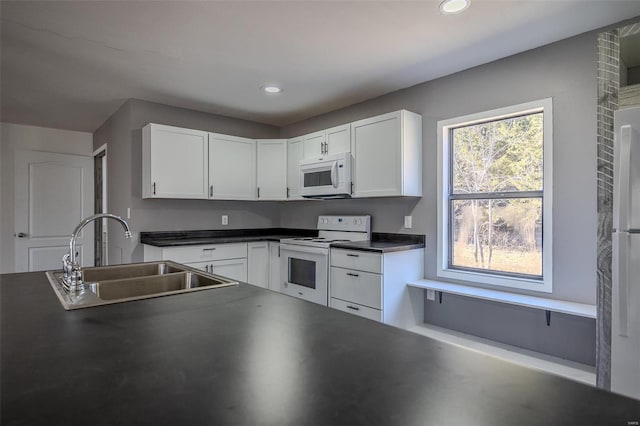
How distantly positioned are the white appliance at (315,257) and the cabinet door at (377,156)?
453mm

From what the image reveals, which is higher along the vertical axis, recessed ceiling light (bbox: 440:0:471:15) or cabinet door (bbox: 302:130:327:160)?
recessed ceiling light (bbox: 440:0:471:15)

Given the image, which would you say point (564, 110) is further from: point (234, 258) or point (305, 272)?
point (234, 258)

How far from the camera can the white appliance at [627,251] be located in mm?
1675

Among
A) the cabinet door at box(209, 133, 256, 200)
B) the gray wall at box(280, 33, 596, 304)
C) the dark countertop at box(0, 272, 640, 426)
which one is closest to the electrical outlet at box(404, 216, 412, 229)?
the gray wall at box(280, 33, 596, 304)

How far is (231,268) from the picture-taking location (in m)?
3.82

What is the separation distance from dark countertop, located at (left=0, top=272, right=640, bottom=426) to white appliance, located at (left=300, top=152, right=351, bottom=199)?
2.70m

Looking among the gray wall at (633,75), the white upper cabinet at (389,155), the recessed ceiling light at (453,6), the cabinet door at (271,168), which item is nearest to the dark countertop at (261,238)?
the white upper cabinet at (389,155)

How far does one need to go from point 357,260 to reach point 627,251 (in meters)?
1.83

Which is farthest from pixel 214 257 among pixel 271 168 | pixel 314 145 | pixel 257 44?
pixel 257 44

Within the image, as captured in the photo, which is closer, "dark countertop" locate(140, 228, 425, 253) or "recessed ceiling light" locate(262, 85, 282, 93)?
"dark countertop" locate(140, 228, 425, 253)

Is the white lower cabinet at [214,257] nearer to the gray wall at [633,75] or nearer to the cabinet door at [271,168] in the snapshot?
the cabinet door at [271,168]

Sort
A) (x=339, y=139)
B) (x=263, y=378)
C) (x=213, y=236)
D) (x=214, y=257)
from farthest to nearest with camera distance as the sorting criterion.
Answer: (x=213, y=236)
(x=339, y=139)
(x=214, y=257)
(x=263, y=378)

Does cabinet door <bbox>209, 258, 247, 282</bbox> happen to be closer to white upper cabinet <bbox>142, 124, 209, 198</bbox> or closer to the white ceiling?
white upper cabinet <bbox>142, 124, 209, 198</bbox>

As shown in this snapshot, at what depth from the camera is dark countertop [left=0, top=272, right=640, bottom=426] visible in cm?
55
